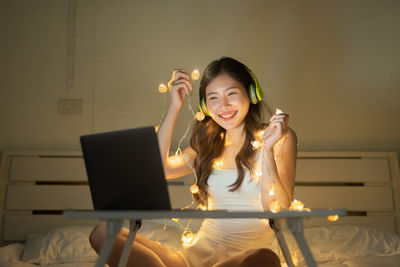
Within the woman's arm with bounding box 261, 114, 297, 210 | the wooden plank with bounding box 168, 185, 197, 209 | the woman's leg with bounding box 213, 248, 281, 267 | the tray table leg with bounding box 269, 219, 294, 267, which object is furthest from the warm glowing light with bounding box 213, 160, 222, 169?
the wooden plank with bounding box 168, 185, 197, 209

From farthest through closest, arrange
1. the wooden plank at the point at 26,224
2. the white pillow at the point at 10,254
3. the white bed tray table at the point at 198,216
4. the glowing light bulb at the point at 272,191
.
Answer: the wooden plank at the point at 26,224
the white pillow at the point at 10,254
the glowing light bulb at the point at 272,191
the white bed tray table at the point at 198,216

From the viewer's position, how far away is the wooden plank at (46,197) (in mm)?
2453

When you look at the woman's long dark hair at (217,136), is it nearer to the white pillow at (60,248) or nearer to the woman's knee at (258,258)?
the woman's knee at (258,258)

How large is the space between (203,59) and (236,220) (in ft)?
4.79

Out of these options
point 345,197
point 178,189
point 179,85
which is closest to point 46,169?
point 178,189

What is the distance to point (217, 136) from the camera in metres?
1.85

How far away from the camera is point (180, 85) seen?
4.94 ft

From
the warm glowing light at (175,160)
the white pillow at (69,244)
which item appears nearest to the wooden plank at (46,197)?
the white pillow at (69,244)

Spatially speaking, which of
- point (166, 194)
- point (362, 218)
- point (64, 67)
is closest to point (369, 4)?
point (362, 218)

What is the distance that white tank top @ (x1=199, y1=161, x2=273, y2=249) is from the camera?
1510mm

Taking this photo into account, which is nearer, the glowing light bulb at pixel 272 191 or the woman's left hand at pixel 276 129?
the woman's left hand at pixel 276 129

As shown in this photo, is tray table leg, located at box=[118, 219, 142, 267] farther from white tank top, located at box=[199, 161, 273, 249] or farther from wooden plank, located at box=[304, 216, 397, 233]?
wooden plank, located at box=[304, 216, 397, 233]

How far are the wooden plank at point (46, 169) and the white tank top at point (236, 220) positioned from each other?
3.77 ft

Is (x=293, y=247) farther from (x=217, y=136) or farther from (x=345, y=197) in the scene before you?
(x=217, y=136)
